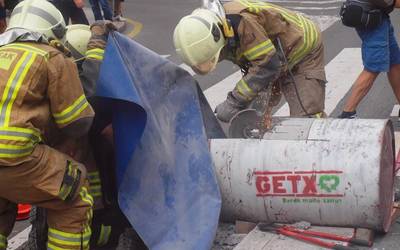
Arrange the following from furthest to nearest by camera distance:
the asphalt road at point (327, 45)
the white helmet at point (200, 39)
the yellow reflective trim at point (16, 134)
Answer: the asphalt road at point (327, 45) < the white helmet at point (200, 39) < the yellow reflective trim at point (16, 134)

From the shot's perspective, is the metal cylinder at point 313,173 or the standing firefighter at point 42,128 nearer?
the standing firefighter at point 42,128

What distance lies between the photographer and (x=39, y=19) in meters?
3.69

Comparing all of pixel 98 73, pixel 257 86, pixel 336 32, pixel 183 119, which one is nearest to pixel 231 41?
pixel 257 86

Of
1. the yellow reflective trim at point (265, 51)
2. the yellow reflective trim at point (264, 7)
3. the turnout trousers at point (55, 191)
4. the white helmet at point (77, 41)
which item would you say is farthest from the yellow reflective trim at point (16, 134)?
the yellow reflective trim at point (264, 7)

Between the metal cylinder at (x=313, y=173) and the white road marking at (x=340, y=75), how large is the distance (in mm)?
2741

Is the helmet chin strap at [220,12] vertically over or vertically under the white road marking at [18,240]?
over

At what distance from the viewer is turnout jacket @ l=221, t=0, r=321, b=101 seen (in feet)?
13.7

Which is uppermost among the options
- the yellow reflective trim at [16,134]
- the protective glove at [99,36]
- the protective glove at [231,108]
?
the protective glove at [99,36]

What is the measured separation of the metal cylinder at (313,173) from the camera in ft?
11.8

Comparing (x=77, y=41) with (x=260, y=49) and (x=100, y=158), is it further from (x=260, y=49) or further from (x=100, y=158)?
(x=260, y=49)

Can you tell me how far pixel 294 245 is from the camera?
12.1ft

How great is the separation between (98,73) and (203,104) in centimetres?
72

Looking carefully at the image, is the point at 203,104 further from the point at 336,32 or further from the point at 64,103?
the point at 336,32

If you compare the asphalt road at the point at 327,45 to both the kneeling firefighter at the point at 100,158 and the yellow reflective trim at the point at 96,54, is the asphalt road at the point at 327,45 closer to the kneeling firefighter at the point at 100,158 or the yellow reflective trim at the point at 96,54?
the kneeling firefighter at the point at 100,158
